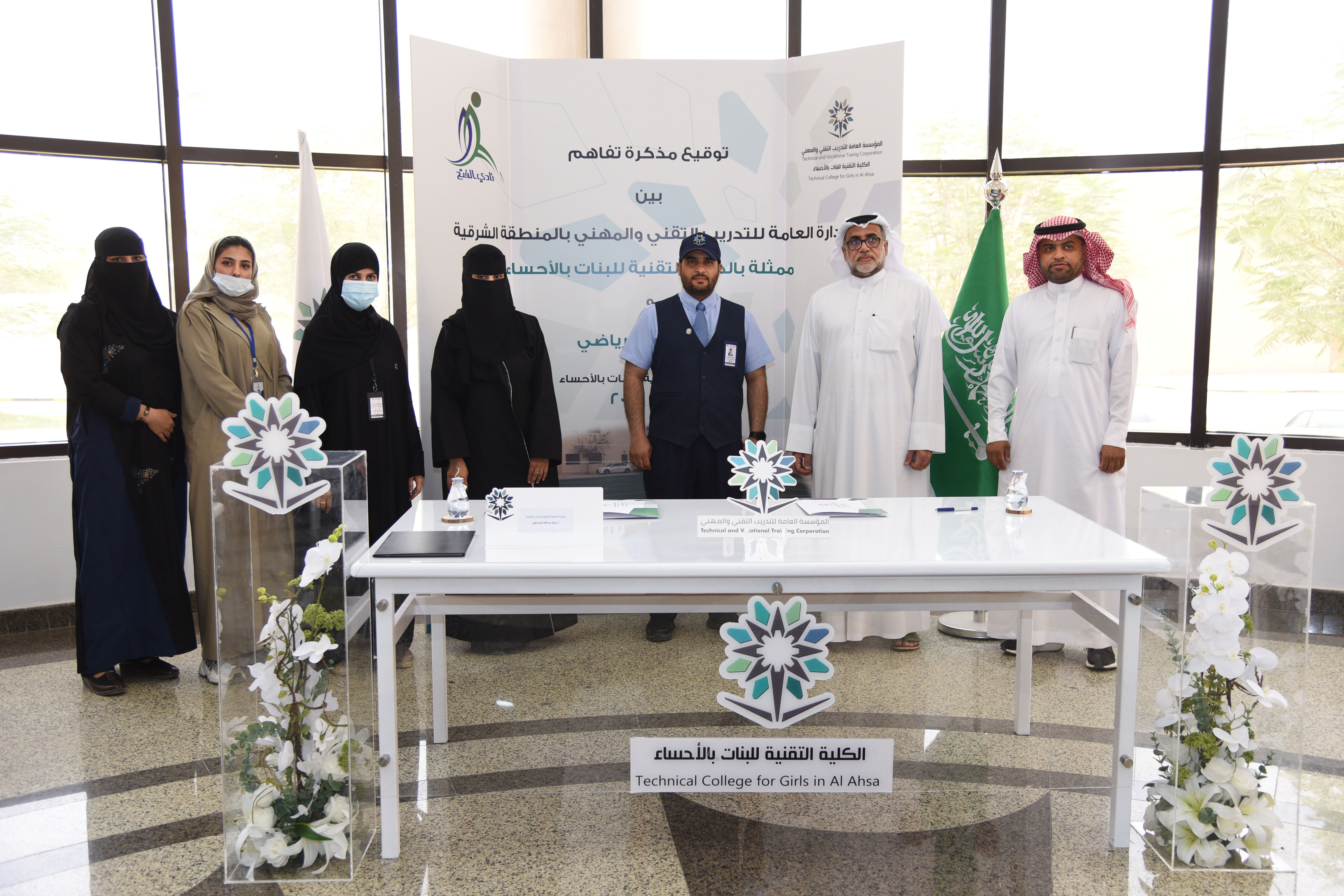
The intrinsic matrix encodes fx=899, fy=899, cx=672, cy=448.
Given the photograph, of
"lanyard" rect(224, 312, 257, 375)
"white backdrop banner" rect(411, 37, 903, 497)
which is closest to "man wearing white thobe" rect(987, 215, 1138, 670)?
"white backdrop banner" rect(411, 37, 903, 497)

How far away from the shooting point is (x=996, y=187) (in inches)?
144

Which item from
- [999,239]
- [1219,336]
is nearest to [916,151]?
[999,239]

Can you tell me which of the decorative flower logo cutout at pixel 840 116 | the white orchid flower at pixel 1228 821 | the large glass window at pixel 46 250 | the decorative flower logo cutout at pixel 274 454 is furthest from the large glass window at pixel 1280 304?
the large glass window at pixel 46 250

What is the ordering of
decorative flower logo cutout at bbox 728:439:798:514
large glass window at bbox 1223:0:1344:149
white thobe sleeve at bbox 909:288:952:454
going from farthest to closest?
large glass window at bbox 1223:0:1344:149, white thobe sleeve at bbox 909:288:952:454, decorative flower logo cutout at bbox 728:439:798:514

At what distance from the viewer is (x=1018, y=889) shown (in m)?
1.92

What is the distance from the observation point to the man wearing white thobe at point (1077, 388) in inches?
126

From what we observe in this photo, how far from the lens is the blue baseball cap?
11.2 feet

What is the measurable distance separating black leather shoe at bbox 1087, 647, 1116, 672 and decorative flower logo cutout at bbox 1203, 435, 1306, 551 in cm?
139

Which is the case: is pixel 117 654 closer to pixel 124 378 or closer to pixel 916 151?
pixel 124 378

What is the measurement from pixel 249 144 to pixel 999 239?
Answer: 131 inches

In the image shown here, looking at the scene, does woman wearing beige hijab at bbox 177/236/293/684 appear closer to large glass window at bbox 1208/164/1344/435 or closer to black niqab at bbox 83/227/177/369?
black niqab at bbox 83/227/177/369

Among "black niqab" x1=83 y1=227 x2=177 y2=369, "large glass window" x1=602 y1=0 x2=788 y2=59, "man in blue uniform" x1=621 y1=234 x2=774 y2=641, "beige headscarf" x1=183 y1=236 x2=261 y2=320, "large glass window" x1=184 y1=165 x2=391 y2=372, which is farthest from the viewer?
"large glass window" x1=602 y1=0 x2=788 y2=59

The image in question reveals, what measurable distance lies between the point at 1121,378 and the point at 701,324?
5.04 feet

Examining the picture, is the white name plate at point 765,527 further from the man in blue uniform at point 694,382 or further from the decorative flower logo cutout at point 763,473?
the man in blue uniform at point 694,382
